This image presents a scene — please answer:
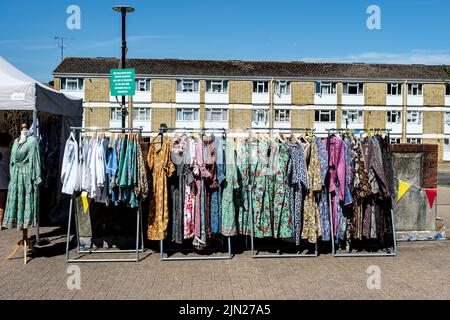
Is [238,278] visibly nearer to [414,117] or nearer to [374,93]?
[374,93]

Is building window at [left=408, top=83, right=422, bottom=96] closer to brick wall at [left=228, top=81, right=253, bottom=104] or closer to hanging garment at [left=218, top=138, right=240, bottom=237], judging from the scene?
brick wall at [left=228, top=81, right=253, bottom=104]

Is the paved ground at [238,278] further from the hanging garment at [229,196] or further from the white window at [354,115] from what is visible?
the white window at [354,115]

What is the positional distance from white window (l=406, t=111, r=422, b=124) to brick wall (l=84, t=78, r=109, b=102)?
2912 cm

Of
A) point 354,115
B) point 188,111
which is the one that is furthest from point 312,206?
point 354,115

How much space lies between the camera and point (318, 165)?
26.0 feet

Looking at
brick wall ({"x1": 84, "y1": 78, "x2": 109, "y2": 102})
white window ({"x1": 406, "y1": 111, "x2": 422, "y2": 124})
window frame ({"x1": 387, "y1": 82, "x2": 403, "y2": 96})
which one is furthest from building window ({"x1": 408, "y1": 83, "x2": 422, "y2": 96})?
brick wall ({"x1": 84, "y1": 78, "x2": 109, "y2": 102})

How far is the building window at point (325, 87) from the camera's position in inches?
1978

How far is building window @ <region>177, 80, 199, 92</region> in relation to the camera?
162 ft

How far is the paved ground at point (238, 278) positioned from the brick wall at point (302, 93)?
4246cm

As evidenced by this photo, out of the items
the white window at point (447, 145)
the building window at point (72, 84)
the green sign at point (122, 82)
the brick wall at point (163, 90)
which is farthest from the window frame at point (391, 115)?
the green sign at point (122, 82)

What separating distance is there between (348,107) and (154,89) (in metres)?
18.7

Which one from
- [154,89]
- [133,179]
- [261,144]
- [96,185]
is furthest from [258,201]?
[154,89]

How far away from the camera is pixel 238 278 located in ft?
22.4
